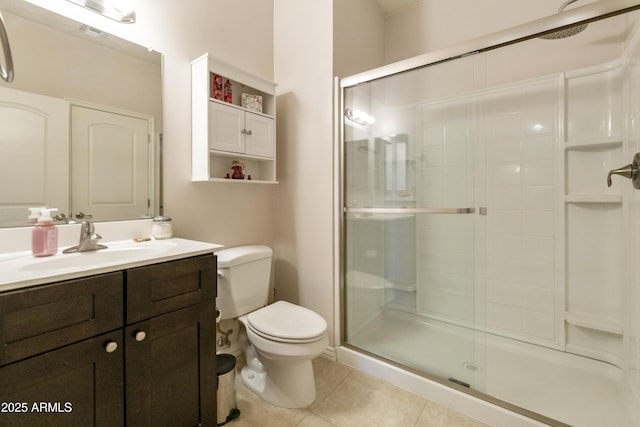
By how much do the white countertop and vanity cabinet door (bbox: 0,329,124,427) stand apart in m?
0.21

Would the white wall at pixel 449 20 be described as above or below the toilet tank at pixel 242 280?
above

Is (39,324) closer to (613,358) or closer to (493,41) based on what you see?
(493,41)

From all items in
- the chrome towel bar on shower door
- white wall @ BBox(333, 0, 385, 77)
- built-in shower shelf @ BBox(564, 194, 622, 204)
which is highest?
white wall @ BBox(333, 0, 385, 77)

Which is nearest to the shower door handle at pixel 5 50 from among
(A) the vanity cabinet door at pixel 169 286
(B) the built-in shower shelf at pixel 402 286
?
(A) the vanity cabinet door at pixel 169 286

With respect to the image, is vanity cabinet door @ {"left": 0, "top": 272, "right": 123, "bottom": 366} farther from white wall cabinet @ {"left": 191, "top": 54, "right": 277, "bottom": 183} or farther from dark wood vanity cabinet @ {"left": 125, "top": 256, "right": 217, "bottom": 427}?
white wall cabinet @ {"left": 191, "top": 54, "right": 277, "bottom": 183}

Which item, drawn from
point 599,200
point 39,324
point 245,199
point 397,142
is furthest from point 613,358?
point 39,324

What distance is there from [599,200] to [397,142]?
1.20 metres

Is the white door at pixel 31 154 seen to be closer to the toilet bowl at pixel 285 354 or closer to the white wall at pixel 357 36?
the toilet bowl at pixel 285 354

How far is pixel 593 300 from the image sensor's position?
5.61 feet

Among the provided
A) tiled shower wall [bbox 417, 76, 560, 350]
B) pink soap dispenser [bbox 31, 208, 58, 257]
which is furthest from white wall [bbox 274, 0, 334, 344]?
pink soap dispenser [bbox 31, 208, 58, 257]

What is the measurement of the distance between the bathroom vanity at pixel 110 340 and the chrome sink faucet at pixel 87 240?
5 cm

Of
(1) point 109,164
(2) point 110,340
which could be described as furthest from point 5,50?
(2) point 110,340

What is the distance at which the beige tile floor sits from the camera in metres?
1.35

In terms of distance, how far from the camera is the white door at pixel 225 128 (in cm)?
158
